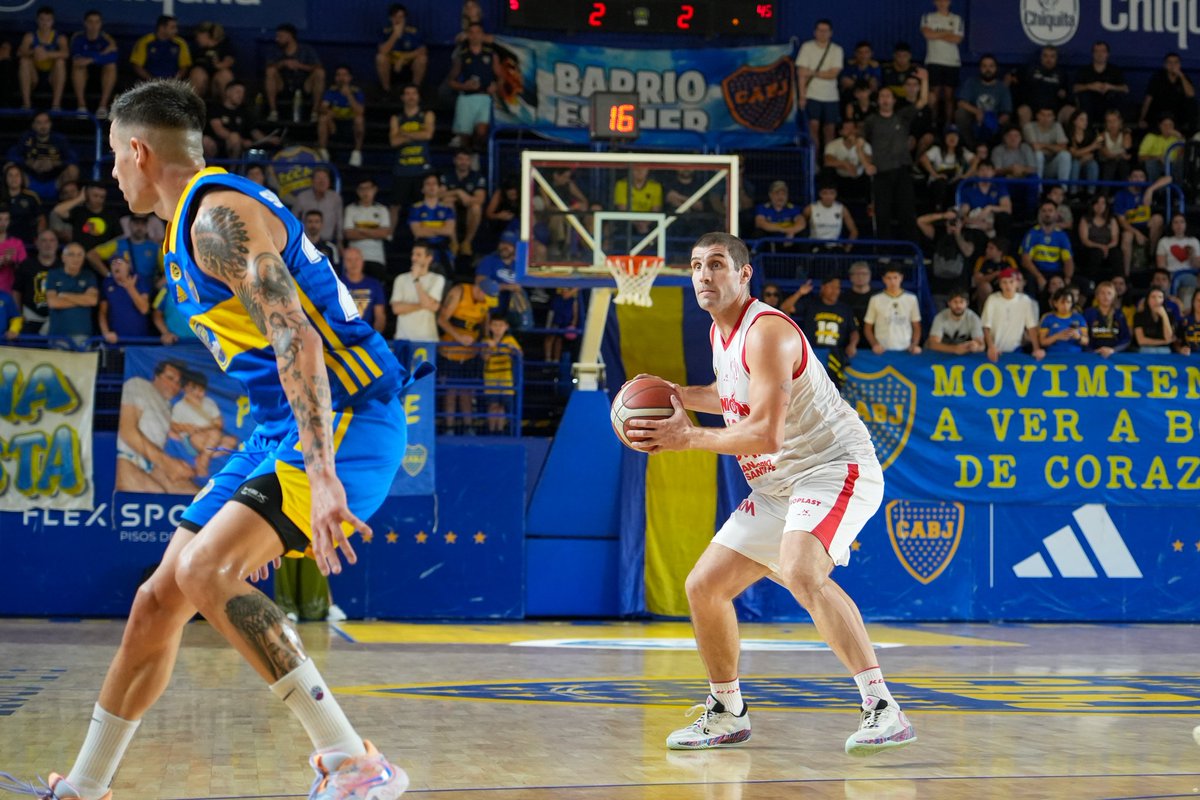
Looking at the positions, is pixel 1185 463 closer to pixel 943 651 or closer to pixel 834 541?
pixel 943 651

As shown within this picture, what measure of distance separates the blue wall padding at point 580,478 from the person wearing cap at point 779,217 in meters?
3.89

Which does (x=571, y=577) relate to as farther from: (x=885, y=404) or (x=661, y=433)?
(x=661, y=433)

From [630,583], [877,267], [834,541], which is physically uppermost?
[877,267]

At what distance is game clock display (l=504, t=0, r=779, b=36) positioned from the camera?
1864 centimetres

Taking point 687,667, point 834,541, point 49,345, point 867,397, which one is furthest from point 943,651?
point 49,345

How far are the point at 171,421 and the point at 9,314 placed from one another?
2.20 metres

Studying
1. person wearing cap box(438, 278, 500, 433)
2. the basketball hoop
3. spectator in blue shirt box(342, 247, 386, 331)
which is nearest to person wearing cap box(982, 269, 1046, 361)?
the basketball hoop

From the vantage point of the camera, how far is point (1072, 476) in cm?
1388

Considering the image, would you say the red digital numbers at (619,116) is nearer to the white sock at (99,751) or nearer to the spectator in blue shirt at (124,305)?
the spectator in blue shirt at (124,305)

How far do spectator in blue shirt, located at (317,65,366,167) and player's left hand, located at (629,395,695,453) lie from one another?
1218 cm

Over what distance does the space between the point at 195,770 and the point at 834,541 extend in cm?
262

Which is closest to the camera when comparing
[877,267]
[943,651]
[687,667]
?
[687,667]

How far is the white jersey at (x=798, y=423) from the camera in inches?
231

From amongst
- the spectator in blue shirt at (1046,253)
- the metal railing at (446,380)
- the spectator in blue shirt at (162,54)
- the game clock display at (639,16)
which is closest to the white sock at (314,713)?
the metal railing at (446,380)
